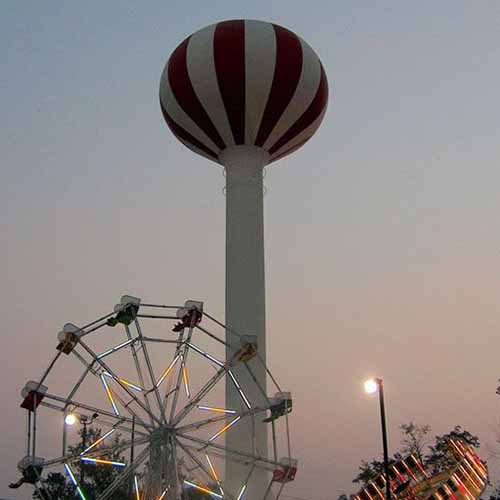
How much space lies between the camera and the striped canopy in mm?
27766

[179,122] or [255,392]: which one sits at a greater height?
[179,122]

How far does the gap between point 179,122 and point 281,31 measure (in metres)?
4.64

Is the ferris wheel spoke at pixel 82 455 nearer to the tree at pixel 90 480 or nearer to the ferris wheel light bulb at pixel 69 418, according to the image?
the ferris wheel light bulb at pixel 69 418

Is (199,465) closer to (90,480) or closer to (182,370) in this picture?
(182,370)

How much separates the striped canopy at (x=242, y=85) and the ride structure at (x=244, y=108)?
0.03 m

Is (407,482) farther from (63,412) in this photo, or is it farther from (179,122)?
(179,122)

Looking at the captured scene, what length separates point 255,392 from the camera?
85.6 ft

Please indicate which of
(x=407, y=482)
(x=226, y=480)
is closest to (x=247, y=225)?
(x=226, y=480)

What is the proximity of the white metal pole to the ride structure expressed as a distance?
0.03 metres

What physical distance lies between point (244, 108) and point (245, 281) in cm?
572

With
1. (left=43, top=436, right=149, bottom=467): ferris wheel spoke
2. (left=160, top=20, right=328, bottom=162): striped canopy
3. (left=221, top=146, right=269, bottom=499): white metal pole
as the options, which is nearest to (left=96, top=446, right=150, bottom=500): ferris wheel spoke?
(left=43, top=436, right=149, bottom=467): ferris wheel spoke

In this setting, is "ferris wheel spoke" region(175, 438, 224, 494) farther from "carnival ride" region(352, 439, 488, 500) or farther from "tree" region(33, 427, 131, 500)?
"tree" region(33, 427, 131, 500)

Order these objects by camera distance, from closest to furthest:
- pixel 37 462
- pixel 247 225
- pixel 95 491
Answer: pixel 37 462 → pixel 247 225 → pixel 95 491

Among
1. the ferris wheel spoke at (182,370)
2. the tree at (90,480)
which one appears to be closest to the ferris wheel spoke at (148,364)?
the ferris wheel spoke at (182,370)
